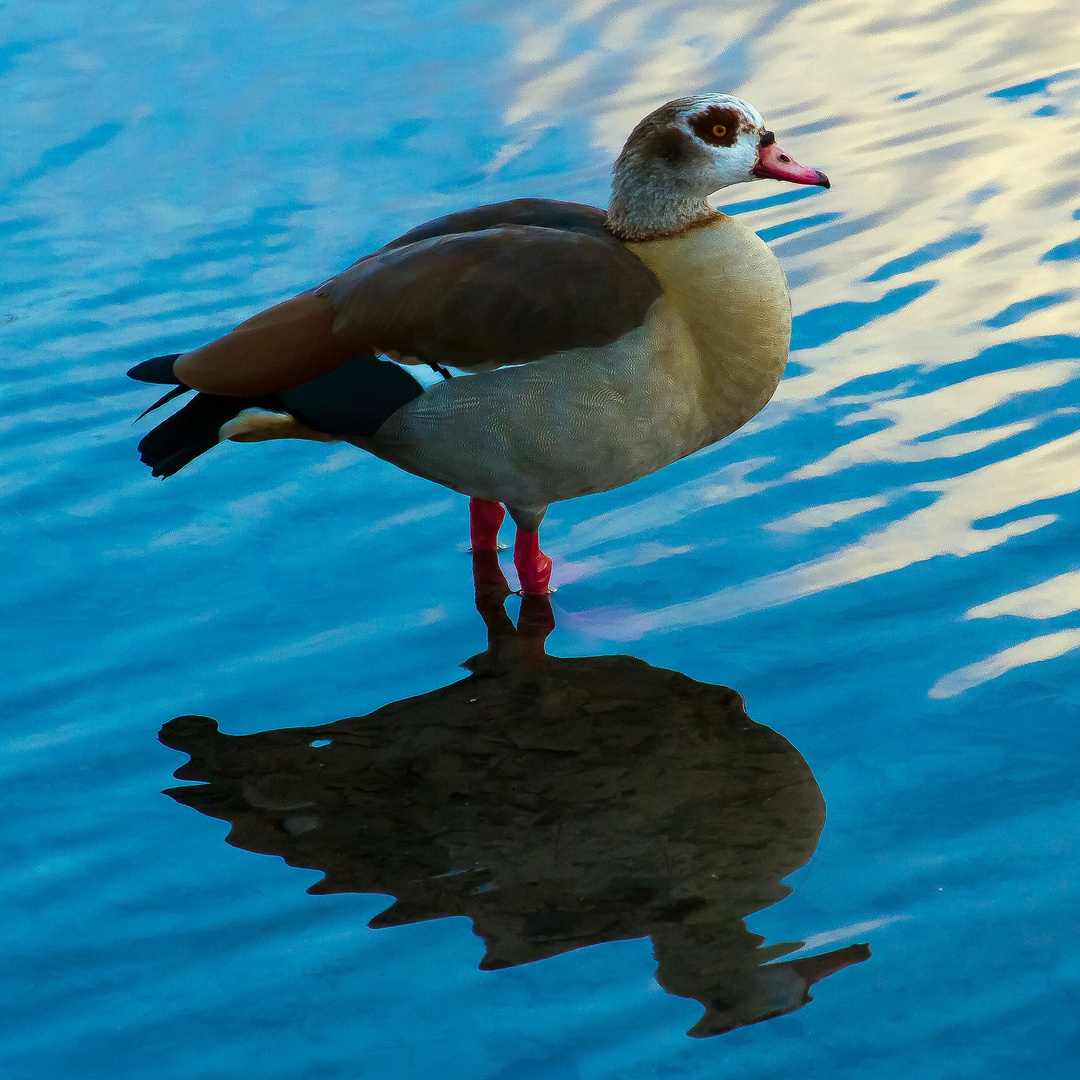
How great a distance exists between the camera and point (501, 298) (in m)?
4.43

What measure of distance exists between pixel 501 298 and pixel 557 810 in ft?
4.83

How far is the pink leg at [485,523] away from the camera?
502 cm

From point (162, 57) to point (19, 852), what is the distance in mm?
5934

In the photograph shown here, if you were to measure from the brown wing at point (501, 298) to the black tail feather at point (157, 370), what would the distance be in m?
0.59

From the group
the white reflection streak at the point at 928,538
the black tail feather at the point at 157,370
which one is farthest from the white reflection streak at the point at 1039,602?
the black tail feather at the point at 157,370

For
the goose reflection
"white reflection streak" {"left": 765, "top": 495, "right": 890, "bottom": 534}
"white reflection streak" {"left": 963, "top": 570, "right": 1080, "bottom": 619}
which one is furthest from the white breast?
"white reflection streak" {"left": 963, "top": 570, "right": 1080, "bottom": 619}

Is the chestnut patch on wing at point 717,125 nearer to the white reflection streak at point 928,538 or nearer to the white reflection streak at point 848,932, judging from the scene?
the white reflection streak at point 928,538

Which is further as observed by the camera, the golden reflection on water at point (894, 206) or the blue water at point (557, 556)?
the golden reflection on water at point (894, 206)

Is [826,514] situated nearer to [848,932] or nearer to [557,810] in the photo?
[557,810]

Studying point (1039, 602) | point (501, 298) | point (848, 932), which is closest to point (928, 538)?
point (1039, 602)

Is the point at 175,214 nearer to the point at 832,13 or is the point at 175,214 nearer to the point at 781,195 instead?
the point at 781,195

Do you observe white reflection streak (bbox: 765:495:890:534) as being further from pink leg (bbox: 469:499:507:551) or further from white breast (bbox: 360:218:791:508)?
pink leg (bbox: 469:499:507:551)

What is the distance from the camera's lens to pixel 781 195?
705cm

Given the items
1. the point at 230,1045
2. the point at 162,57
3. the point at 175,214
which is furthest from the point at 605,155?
the point at 230,1045
